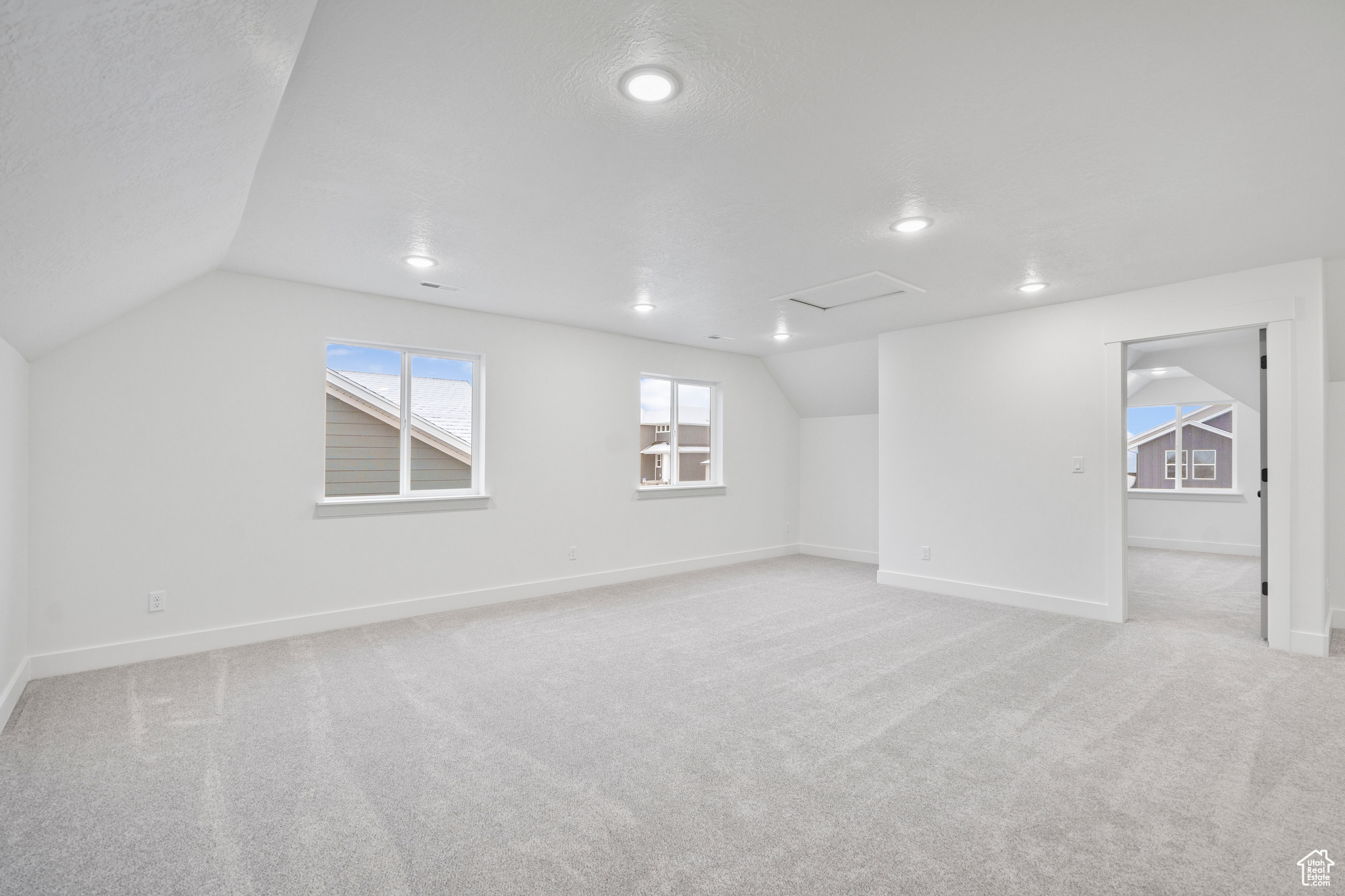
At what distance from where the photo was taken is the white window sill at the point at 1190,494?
7612 mm

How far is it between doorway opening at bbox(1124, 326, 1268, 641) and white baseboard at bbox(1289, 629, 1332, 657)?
1.37m

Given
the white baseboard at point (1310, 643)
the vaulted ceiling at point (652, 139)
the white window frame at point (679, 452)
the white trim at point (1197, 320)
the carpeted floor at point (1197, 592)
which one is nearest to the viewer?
the vaulted ceiling at point (652, 139)

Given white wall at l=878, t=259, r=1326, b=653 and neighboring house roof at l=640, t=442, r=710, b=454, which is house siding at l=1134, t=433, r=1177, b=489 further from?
neighboring house roof at l=640, t=442, r=710, b=454

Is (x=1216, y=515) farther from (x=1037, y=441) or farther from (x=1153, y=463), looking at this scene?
(x=1037, y=441)

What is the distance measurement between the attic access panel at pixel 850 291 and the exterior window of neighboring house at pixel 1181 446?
6.30 metres

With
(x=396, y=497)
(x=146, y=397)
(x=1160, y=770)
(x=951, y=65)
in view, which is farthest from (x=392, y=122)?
(x=1160, y=770)

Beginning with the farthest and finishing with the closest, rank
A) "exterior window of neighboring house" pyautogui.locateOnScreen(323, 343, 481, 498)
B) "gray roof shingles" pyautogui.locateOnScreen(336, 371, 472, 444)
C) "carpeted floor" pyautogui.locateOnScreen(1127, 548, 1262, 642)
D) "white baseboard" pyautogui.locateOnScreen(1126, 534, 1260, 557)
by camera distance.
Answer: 1. "white baseboard" pyautogui.locateOnScreen(1126, 534, 1260, 557)
2. "gray roof shingles" pyautogui.locateOnScreen(336, 371, 472, 444)
3. "exterior window of neighboring house" pyautogui.locateOnScreen(323, 343, 481, 498)
4. "carpeted floor" pyautogui.locateOnScreen(1127, 548, 1262, 642)

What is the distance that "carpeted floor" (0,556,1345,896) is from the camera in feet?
6.03

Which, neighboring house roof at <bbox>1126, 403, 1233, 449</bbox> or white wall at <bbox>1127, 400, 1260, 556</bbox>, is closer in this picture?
white wall at <bbox>1127, 400, 1260, 556</bbox>

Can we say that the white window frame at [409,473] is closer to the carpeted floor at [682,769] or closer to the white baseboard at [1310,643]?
the carpeted floor at [682,769]

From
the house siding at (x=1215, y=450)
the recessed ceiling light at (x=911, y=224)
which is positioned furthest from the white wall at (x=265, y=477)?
the house siding at (x=1215, y=450)

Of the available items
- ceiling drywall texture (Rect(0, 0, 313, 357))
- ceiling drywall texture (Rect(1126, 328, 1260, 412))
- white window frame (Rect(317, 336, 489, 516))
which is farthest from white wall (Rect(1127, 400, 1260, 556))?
ceiling drywall texture (Rect(0, 0, 313, 357))

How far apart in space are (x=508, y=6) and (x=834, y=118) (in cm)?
113

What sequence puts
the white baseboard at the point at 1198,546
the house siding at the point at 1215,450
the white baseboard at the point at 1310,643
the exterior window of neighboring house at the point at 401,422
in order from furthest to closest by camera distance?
the house siding at the point at 1215,450 < the white baseboard at the point at 1198,546 < the exterior window of neighboring house at the point at 401,422 < the white baseboard at the point at 1310,643
